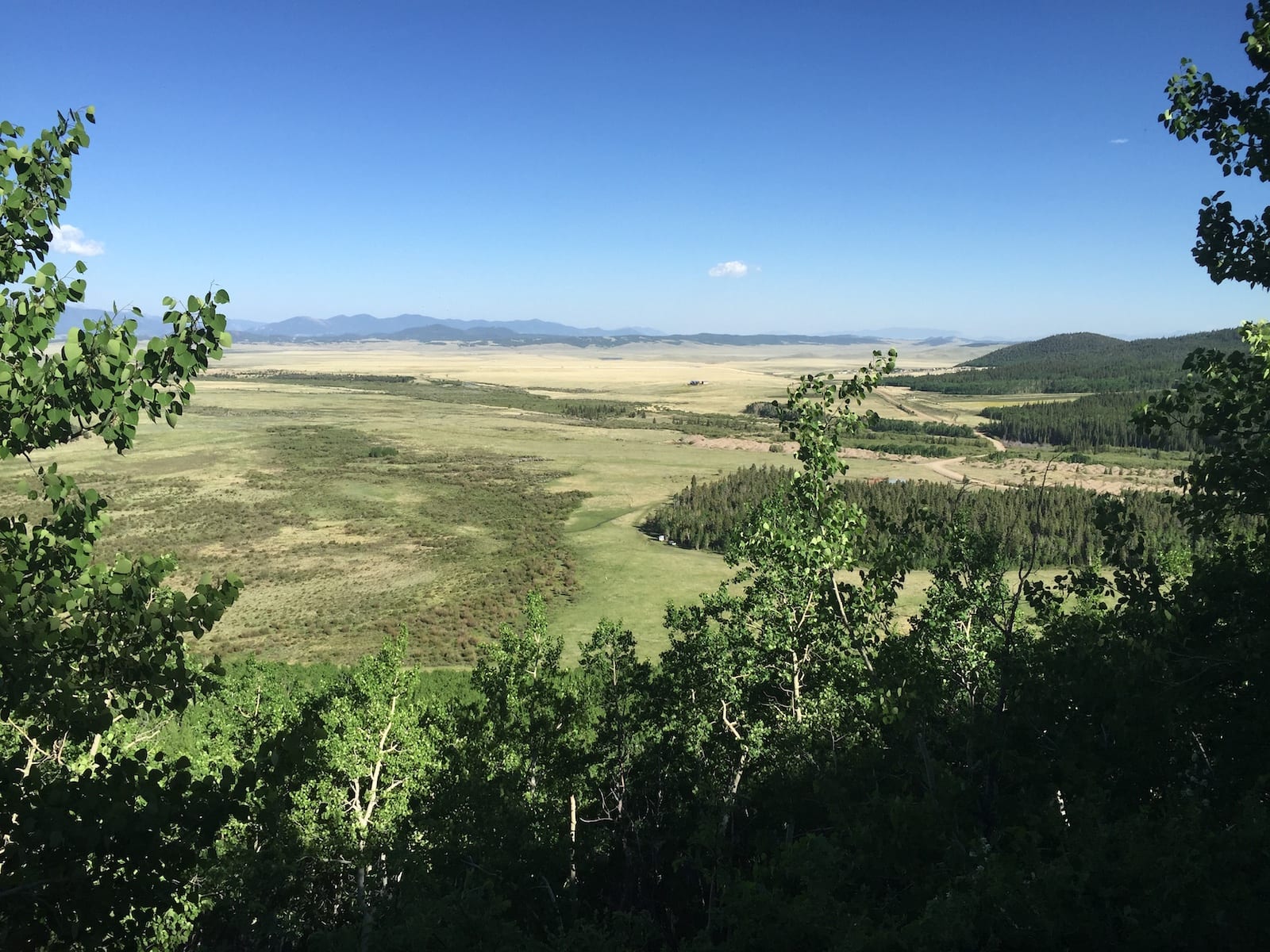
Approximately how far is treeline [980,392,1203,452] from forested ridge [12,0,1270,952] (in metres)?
117

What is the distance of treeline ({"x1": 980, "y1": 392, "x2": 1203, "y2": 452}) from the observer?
123m

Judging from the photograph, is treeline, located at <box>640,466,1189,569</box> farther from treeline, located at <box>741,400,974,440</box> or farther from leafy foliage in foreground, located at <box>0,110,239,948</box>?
treeline, located at <box>741,400,974,440</box>

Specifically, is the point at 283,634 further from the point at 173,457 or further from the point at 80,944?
the point at 173,457

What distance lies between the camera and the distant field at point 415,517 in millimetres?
50125

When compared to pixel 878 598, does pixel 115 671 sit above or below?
above

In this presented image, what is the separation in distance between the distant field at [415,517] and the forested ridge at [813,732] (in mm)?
5075

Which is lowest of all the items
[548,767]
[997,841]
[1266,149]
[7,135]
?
[548,767]

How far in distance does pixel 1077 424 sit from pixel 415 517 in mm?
113992

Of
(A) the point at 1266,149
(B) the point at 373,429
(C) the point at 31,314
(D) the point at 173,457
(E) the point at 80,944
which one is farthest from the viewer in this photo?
(B) the point at 373,429

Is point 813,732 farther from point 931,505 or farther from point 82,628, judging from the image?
point 931,505

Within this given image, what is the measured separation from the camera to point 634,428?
157 meters

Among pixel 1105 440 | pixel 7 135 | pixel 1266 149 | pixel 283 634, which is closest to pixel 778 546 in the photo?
pixel 1266 149

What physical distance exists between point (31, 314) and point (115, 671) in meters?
2.65

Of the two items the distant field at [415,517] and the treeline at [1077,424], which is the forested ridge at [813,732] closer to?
the distant field at [415,517]
